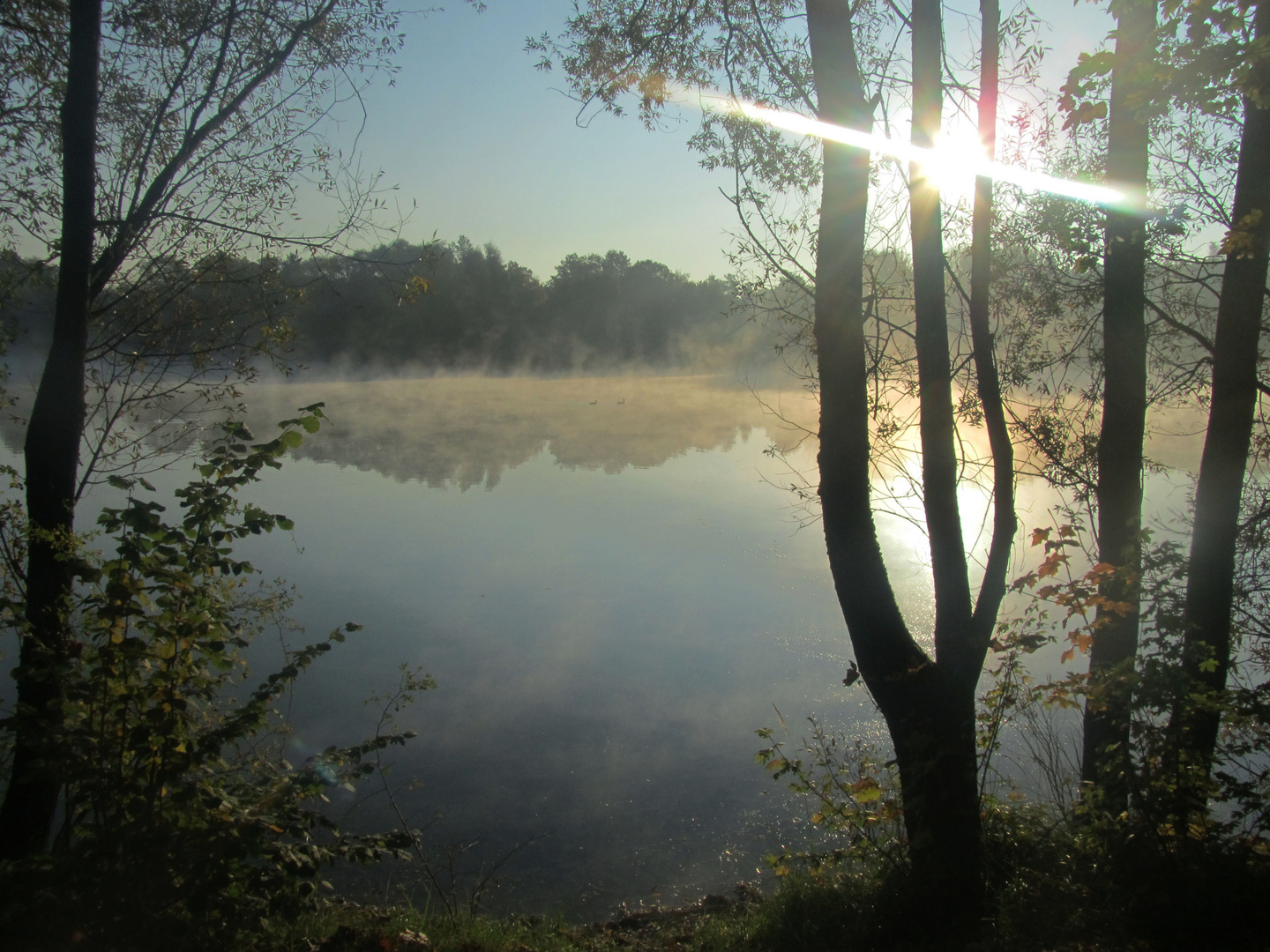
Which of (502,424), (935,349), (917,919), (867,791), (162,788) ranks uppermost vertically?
(935,349)

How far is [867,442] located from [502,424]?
814 inches

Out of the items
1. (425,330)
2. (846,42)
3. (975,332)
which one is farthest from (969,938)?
(425,330)

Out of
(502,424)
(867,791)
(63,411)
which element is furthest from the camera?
(502,424)

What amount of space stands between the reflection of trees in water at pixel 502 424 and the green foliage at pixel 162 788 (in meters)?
12.7

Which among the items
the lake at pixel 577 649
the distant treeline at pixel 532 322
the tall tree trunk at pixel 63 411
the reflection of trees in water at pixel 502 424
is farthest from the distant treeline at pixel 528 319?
the tall tree trunk at pixel 63 411

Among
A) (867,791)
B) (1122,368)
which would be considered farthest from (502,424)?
(867,791)

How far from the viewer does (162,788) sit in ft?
7.50

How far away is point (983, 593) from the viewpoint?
308cm

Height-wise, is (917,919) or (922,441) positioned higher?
(922,441)

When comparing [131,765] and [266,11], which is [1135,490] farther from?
[266,11]

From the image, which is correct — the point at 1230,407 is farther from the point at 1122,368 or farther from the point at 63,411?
the point at 63,411

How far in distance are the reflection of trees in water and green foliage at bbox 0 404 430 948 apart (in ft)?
41.8

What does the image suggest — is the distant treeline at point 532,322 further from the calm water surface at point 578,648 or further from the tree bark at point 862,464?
the tree bark at point 862,464

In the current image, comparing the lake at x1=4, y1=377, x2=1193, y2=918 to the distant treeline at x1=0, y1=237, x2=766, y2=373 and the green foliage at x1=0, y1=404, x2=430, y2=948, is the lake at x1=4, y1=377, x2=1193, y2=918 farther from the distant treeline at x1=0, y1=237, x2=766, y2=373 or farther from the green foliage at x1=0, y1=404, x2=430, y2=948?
the distant treeline at x1=0, y1=237, x2=766, y2=373
